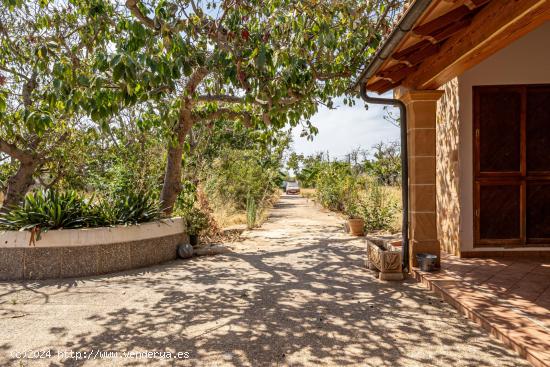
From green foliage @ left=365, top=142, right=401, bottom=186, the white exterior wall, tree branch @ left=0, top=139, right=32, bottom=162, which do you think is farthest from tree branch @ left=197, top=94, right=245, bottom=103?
green foliage @ left=365, top=142, right=401, bottom=186

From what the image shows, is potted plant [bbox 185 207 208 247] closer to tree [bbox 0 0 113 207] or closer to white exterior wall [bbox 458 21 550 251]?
tree [bbox 0 0 113 207]

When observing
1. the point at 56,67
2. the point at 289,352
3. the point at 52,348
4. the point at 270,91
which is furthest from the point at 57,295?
the point at 270,91

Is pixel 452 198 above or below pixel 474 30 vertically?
below

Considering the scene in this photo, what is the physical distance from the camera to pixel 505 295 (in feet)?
11.9

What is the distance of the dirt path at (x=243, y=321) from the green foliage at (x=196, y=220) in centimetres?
140

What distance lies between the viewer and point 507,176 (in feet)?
17.1

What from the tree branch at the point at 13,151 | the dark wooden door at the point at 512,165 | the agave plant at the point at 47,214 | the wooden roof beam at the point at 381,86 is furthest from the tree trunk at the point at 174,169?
the dark wooden door at the point at 512,165

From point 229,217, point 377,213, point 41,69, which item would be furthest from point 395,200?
point 41,69

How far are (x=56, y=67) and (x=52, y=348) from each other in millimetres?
2598

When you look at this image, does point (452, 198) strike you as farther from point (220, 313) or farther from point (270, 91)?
point (220, 313)

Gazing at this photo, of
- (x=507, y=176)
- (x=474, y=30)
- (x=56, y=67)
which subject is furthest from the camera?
(x=507, y=176)

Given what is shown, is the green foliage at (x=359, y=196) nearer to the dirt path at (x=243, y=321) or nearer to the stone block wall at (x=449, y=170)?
the stone block wall at (x=449, y=170)

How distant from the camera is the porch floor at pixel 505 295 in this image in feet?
8.80

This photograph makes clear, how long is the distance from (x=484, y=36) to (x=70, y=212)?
570 cm
